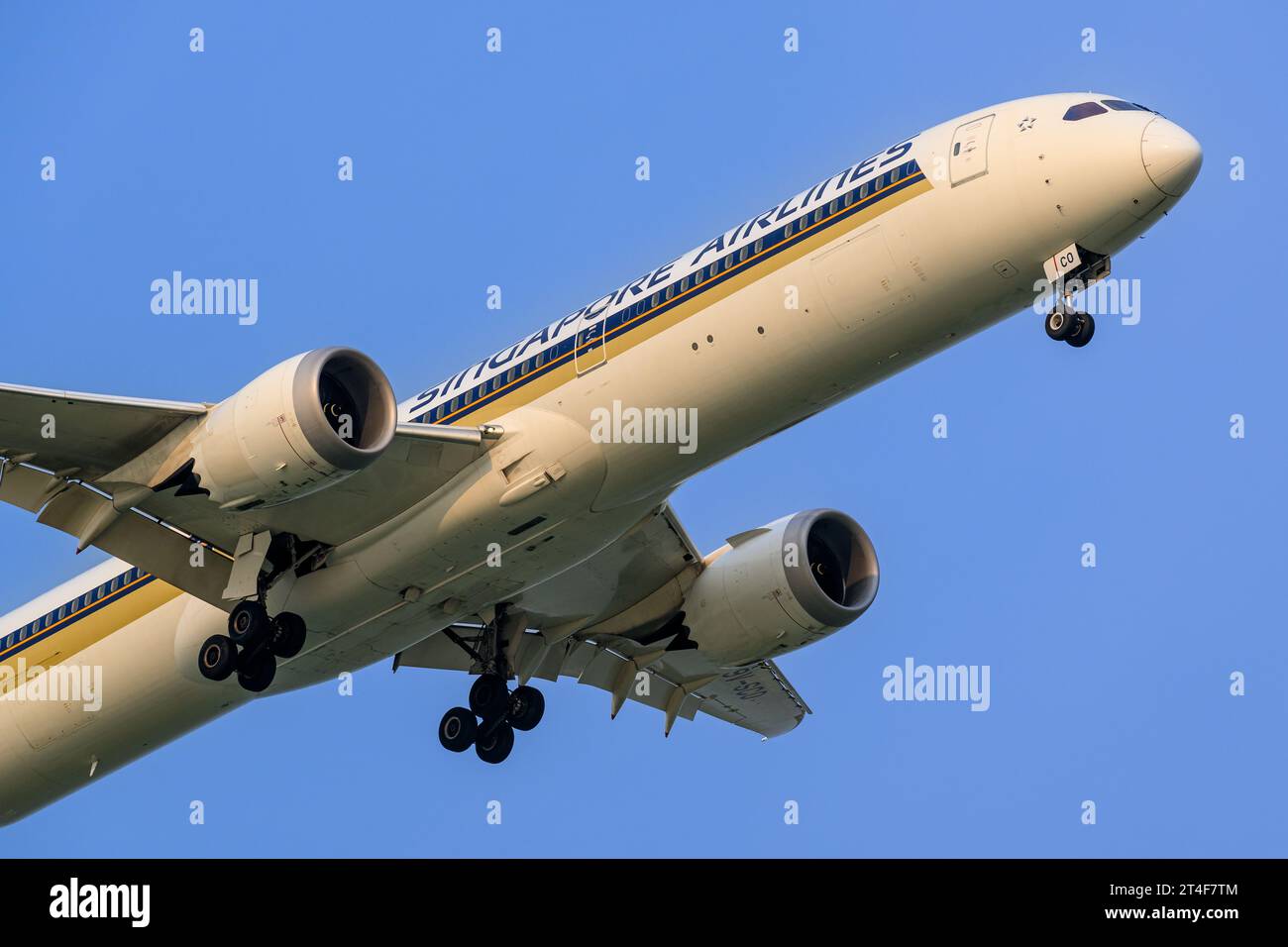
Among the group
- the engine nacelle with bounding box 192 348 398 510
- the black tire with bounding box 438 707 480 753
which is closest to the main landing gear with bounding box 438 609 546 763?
the black tire with bounding box 438 707 480 753

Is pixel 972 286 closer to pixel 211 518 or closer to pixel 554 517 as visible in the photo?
pixel 554 517

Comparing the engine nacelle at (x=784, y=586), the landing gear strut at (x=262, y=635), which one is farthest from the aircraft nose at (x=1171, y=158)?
the landing gear strut at (x=262, y=635)

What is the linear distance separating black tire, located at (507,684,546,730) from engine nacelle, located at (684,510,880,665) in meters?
3.05

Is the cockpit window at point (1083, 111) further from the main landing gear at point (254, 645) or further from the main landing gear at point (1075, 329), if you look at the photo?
the main landing gear at point (254, 645)

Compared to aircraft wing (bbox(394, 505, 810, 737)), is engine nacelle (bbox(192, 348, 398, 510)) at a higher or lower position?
higher

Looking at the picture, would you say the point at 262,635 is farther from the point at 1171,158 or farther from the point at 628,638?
the point at 1171,158

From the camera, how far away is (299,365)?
26.8m

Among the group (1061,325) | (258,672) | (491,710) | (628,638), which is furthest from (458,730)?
(1061,325)

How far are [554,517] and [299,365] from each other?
4309 millimetres

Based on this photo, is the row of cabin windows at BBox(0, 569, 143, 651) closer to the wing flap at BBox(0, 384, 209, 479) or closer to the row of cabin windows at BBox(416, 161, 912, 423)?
the wing flap at BBox(0, 384, 209, 479)

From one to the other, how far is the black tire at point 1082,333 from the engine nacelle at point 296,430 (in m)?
9.32

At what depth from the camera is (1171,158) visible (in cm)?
2548

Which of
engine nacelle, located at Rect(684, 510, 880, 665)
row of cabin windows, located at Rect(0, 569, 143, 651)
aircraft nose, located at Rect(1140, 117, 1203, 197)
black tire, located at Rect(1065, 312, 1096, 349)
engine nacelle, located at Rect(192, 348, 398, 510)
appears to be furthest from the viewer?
engine nacelle, located at Rect(684, 510, 880, 665)

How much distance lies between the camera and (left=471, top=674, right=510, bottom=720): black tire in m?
33.3
